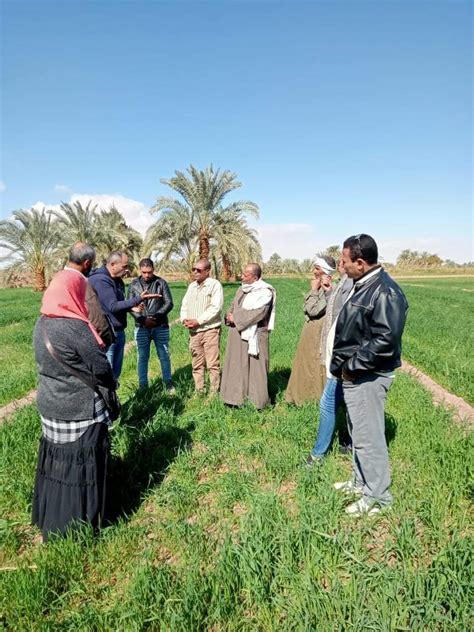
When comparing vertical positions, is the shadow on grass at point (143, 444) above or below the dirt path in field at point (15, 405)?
above

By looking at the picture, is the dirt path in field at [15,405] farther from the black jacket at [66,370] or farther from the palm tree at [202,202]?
the palm tree at [202,202]

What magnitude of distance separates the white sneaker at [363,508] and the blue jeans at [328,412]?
634 mm

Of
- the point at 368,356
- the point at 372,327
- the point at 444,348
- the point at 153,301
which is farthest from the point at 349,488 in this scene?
the point at 444,348

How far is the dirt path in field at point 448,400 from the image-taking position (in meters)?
4.38

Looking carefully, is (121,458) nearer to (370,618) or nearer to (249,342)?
(249,342)

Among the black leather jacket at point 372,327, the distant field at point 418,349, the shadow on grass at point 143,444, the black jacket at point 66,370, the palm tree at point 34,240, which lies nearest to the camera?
the black jacket at point 66,370

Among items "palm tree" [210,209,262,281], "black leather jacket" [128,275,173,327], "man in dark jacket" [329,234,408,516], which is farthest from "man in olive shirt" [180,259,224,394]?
"palm tree" [210,209,262,281]

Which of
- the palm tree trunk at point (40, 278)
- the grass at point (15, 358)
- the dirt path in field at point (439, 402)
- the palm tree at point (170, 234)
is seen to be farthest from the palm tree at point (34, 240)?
the dirt path in field at point (439, 402)

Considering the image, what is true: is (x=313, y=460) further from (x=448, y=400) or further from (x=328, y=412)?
(x=448, y=400)

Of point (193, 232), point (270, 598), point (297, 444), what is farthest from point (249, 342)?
point (193, 232)

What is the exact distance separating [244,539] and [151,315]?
330cm

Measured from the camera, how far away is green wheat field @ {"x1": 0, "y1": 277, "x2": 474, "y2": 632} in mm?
1895

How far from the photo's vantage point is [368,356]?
8.06 ft

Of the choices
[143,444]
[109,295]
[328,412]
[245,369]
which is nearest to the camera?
[328,412]
